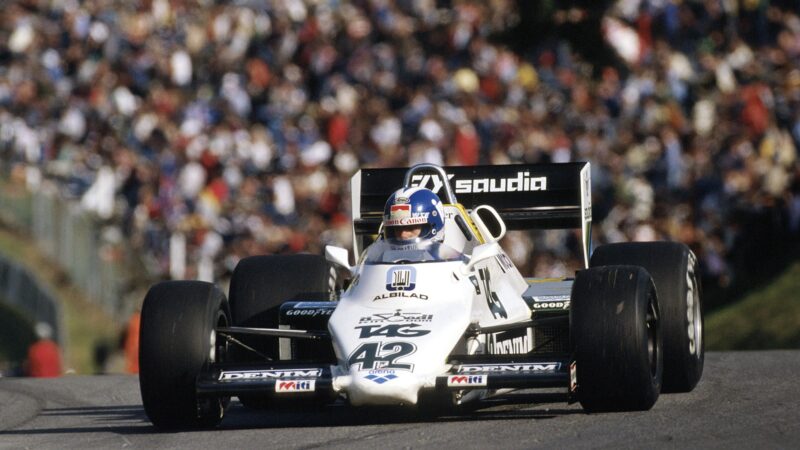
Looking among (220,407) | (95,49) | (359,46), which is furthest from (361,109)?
(220,407)

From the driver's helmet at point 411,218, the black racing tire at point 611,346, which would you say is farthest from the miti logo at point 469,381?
the driver's helmet at point 411,218

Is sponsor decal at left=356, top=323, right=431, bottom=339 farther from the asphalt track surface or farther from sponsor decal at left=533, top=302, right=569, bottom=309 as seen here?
sponsor decal at left=533, top=302, right=569, bottom=309

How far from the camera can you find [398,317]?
8.80 m

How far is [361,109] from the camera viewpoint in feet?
71.2

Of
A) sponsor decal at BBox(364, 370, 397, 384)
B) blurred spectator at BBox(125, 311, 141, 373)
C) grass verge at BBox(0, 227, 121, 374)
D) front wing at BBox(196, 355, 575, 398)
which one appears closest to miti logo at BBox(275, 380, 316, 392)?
front wing at BBox(196, 355, 575, 398)

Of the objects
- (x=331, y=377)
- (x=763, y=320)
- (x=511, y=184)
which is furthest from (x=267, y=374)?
(x=763, y=320)

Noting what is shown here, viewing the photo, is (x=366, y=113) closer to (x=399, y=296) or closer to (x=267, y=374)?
(x=399, y=296)

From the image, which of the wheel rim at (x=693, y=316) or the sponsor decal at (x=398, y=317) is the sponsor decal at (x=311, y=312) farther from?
the wheel rim at (x=693, y=316)

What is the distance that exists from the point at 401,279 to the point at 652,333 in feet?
5.22

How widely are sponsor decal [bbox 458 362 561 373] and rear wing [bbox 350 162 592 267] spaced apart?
3.34 m

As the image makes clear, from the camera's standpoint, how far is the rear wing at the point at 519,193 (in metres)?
11.6

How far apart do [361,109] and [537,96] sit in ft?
8.67

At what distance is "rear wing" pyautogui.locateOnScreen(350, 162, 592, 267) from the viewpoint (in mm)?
11625

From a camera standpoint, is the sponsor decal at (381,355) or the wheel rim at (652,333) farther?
the wheel rim at (652,333)
